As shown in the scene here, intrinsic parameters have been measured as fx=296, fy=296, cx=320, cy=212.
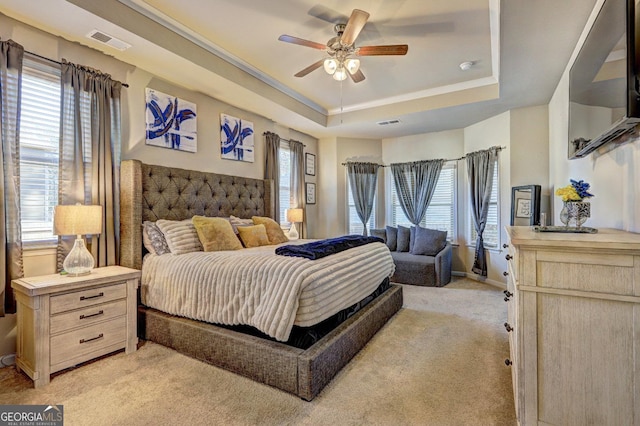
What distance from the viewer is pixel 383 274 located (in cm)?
314

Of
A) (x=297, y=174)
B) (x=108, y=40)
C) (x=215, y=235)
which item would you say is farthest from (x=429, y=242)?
(x=108, y=40)

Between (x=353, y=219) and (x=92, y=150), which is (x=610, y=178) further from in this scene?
(x=353, y=219)

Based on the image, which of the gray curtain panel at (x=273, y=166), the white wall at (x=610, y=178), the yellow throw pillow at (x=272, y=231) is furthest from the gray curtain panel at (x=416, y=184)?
the yellow throw pillow at (x=272, y=231)

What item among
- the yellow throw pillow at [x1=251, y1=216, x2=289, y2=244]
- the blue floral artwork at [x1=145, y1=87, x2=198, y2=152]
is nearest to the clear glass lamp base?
the blue floral artwork at [x1=145, y1=87, x2=198, y2=152]

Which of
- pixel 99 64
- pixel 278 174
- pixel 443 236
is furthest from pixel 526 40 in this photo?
pixel 99 64

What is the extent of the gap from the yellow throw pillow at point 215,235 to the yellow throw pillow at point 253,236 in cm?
18

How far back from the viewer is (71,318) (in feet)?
7.24

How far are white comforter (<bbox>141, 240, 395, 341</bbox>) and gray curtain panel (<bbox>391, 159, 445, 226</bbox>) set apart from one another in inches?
123

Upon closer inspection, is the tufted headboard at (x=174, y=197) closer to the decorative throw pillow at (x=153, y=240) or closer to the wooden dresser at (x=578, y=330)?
the decorative throw pillow at (x=153, y=240)

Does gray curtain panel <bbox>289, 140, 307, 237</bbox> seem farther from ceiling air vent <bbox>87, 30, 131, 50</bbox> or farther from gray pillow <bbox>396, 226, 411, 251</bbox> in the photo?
ceiling air vent <bbox>87, 30, 131, 50</bbox>

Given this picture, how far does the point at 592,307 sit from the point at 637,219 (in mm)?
684

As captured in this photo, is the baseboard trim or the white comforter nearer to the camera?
the white comforter

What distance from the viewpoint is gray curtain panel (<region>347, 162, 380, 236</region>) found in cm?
591

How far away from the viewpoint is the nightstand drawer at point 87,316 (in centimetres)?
214
